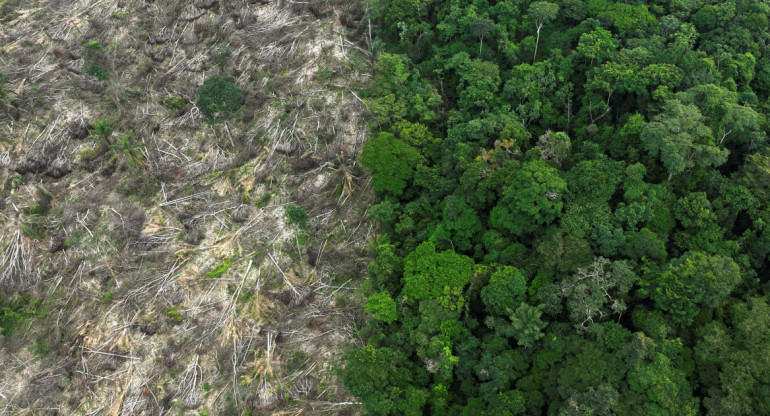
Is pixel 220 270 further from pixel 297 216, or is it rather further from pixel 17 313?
pixel 17 313

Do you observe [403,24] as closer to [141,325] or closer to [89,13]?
Answer: [141,325]

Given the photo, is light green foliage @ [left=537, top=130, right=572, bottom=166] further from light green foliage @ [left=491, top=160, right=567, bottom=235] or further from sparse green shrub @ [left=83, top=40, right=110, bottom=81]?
sparse green shrub @ [left=83, top=40, right=110, bottom=81]

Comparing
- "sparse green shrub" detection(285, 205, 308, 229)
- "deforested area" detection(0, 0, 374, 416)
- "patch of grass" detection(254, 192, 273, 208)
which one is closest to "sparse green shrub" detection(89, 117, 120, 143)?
"deforested area" detection(0, 0, 374, 416)

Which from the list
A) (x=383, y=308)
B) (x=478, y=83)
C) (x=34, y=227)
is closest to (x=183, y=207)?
(x=34, y=227)

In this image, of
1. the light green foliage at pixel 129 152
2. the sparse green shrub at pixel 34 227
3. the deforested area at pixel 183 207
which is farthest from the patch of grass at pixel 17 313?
the light green foliage at pixel 129 152

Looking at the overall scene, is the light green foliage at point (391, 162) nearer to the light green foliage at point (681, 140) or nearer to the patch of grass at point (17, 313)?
the light green foliage at point (681, 140)

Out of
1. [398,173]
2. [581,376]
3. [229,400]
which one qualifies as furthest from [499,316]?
[229,400]
